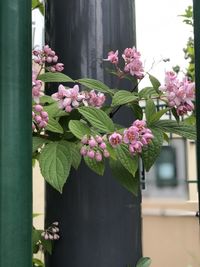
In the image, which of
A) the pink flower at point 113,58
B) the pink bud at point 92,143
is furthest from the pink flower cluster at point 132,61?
the pink bud at point 92,143

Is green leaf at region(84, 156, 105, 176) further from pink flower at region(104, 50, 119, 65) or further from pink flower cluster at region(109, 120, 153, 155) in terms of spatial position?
pink flower at region(104, 50, 119, 65)

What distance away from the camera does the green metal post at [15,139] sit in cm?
47

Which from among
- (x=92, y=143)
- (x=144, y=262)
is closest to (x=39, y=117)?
(x=92, y=143)

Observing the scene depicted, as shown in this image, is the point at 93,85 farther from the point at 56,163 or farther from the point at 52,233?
the point at 52,233

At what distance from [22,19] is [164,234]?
9.98ft

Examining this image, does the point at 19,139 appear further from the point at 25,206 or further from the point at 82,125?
the point at 82,125

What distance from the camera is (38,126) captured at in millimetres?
744

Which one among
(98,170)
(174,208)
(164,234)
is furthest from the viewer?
(164,234)

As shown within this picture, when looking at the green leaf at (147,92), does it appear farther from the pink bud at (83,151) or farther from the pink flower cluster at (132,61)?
the pink bud at (83,151)

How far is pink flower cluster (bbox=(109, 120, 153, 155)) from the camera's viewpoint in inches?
27.0

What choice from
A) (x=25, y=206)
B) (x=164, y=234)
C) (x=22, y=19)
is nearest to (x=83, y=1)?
(x=22, y=19)

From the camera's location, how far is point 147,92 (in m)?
0.82

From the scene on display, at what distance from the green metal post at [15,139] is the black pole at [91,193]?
15.4 inches

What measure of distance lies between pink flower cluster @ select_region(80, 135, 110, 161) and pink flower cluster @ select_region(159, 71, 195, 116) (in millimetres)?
159
